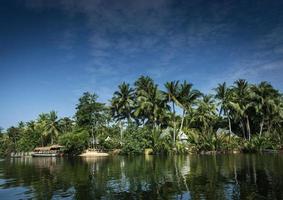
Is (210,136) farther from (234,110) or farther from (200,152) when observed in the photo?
(234,110)

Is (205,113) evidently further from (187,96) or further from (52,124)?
(52,124)

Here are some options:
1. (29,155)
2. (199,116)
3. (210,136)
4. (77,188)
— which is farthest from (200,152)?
(29,155)

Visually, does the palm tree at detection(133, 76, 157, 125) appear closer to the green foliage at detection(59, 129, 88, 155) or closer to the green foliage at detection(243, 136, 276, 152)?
the green foliage at detection(59, 129, 88, 155)

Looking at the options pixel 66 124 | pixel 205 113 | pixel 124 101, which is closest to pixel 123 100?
pixel 124 101

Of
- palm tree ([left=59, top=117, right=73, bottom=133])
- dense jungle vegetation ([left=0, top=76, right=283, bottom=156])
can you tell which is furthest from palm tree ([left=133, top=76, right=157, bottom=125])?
palm tree ([left=59, top=117, right=73, bottom=133])

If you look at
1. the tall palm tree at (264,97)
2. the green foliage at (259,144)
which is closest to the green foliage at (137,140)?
the green foliage at (259,144)

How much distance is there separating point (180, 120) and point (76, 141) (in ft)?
82.3

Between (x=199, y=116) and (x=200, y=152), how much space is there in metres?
9.33

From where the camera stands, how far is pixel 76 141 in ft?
245

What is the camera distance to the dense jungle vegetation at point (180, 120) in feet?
209

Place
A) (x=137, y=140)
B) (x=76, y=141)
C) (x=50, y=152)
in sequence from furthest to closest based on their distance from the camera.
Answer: (x=50, y=152) → (x=76, y=141) → (x=137, y=140)

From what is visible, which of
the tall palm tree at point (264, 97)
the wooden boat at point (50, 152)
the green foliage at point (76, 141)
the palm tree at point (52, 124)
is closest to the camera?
the tall palm tree at point (264, 97)

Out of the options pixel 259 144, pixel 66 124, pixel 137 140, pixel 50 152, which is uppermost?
pixel 66 124

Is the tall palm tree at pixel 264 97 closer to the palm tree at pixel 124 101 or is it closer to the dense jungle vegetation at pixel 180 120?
the dense jungle vegetation at pixel 180 120
